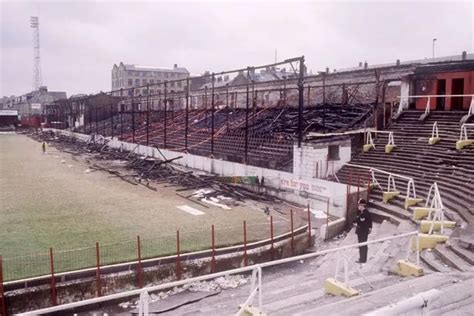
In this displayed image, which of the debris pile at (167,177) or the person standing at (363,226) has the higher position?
the person standing at (363,226)

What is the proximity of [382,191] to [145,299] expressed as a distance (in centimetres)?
1492

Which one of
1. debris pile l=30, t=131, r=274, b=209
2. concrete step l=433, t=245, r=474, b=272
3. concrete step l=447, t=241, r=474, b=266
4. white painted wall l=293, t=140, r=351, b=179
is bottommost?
debris pile l=30, t=131, r=274, b=209

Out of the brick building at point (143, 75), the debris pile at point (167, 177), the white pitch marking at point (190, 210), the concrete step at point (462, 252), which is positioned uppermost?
the brick building at point (143, 75)

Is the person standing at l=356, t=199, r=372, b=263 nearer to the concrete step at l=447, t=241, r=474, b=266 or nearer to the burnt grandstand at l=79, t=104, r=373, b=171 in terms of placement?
the concrete step at l=447, t=241, r=474, b=266

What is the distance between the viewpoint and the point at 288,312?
301 inches

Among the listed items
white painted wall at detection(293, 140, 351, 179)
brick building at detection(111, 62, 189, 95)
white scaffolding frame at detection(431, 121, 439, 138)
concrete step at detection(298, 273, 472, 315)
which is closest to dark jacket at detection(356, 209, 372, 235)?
concrete step at detection(298, 273, 472, 315)

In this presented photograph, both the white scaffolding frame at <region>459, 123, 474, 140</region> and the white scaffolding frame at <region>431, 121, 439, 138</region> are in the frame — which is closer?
the white scaffolding frame at <region>459, 123, 474, 140</region>

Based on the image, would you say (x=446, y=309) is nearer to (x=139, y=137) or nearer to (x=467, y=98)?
(x=467, y=98)

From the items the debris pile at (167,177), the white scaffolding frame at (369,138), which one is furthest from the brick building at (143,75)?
the white scaffolding frame at (369,138)

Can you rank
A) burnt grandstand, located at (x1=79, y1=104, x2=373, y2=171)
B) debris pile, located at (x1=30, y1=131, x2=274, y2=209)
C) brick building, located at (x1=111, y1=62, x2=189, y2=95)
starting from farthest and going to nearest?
brick building, located at (x1=111, y1=62, x2=189, y2=95) → burnt grandstand, located at (x1=79, y1=104, x2=373, y2=171) → debris pile, located at (x1=30, y1=131, x2=274, y2=209)

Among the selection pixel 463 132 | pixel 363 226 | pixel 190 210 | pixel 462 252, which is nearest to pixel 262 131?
pixel 463 132

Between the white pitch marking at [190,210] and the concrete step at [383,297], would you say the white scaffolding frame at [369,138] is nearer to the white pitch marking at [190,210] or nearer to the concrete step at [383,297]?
the white pitch marking at [190,210]

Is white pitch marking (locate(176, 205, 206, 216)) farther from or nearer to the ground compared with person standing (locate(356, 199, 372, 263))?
nearer to the ground

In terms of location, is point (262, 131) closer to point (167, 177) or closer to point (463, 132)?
point (167, 177)
